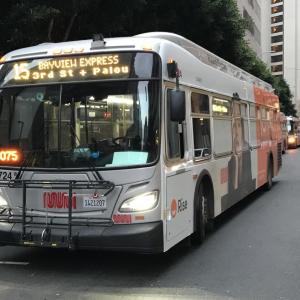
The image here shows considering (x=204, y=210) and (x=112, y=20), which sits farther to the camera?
(x=112, y=20)

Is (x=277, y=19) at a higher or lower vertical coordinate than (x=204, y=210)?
higher

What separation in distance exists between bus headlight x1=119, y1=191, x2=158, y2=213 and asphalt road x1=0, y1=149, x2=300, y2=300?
0.82m

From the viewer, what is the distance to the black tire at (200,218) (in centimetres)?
845

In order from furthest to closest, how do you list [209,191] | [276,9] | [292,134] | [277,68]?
[277,68] → [276,9] → [292,134] → [209,191]

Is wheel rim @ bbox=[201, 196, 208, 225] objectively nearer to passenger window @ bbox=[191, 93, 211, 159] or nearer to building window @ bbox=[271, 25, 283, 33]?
passenger window @ bbox=[191, 93, 211, 159]

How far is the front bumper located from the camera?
6.71 m

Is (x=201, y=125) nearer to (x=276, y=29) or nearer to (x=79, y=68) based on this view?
(x=79, y=68)

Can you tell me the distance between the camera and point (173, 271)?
730 cm

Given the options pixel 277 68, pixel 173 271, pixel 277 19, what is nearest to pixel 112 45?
pixel 173 271

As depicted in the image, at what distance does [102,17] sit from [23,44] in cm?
216

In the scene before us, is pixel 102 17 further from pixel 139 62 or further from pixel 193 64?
pixel 139 62

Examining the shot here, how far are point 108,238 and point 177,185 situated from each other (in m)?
1.26

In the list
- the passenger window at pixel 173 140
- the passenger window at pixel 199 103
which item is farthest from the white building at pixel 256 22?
the passenger window at pixel 173 140

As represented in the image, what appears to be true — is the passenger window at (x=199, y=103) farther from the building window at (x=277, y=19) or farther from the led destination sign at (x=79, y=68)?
the building window at (x=277, y=19)
